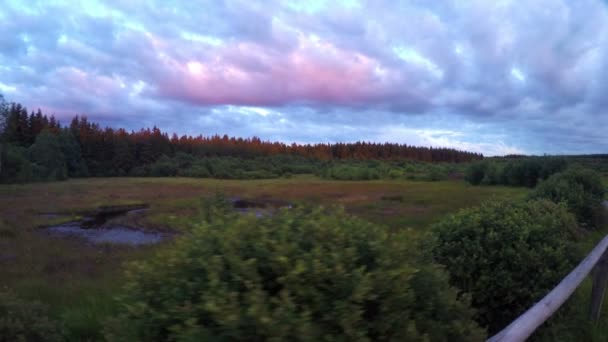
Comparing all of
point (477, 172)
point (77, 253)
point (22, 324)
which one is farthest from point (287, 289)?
point (477, 172)

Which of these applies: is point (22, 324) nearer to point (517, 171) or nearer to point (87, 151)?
point (517, 171)

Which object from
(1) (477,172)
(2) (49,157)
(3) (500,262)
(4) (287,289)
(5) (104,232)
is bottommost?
(5) (104,232)

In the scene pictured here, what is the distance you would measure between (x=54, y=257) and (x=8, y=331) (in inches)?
390

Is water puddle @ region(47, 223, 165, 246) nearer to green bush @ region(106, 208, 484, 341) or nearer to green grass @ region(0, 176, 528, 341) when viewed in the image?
green grass @ region(0, 176, 528, 341)

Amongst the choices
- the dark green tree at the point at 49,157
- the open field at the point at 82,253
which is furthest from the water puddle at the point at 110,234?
the dark green tree at the point at 49,157

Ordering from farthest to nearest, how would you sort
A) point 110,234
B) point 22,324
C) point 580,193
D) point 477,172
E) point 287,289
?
1. point 477,172
2. point 110,234
3. point 580,193
4. point 22,324
5. point 287,289

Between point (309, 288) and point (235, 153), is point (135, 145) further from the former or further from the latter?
point (309, 288)

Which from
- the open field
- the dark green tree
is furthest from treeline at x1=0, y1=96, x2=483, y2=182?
the open field

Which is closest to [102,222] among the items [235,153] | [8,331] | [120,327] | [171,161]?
[8,331]

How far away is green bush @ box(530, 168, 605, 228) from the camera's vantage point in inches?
587

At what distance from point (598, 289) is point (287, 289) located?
479cm

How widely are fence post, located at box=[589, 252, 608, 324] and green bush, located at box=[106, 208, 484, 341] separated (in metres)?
3.44

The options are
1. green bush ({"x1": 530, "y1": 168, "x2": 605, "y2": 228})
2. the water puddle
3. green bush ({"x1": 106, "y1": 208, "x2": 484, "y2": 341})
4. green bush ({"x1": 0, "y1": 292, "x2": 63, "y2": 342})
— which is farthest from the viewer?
the water puddle

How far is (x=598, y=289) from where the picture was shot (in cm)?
511
